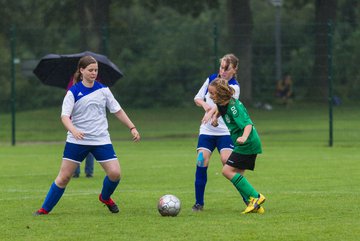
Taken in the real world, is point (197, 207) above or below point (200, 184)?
below

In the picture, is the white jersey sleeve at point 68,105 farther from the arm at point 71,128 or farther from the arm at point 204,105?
the arm at point 204,105

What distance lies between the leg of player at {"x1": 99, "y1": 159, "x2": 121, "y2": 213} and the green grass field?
0.44ft

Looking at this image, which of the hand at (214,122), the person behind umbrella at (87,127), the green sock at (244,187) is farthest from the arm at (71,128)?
the green sock at (244,187)

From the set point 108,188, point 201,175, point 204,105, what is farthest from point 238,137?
point 108,188

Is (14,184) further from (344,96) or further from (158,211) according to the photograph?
(344,96)

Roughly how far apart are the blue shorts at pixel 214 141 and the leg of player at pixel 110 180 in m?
1.18

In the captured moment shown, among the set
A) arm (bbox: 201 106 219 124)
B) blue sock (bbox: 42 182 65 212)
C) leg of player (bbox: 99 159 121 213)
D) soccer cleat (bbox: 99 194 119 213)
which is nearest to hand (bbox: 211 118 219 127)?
arm (bbox: 201 106 219 124)

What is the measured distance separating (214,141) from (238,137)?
0.98 meters

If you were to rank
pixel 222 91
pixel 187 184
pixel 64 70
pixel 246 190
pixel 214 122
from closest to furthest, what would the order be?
pixel 222 91 < pixel 246 190 < pixel 214 122 < pixel 187 184 < pixel 64 70

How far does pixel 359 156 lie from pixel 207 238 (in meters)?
12.0

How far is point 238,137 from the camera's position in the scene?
1125 centimetres

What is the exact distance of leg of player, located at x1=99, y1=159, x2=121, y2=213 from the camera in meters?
11.4

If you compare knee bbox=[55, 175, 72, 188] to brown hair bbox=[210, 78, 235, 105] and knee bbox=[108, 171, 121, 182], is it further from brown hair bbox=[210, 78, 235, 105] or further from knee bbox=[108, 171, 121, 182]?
brown hair bbox=[210, 78, 235, 105]

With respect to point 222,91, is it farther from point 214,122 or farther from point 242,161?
point 242,161
